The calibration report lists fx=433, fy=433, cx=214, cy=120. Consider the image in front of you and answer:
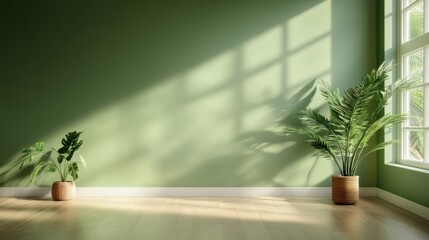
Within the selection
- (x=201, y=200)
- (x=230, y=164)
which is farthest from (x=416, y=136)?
(x=201, y=200)

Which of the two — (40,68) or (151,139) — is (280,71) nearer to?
(151,139)

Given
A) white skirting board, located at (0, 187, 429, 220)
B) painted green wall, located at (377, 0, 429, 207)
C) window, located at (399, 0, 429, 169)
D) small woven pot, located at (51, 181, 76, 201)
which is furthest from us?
white skirting board, located at (0, 187, 429, 220)

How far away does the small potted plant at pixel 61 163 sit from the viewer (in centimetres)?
505

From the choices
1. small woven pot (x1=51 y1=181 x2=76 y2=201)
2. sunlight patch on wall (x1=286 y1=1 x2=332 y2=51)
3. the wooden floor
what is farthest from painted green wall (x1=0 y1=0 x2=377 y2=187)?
the wooden floor

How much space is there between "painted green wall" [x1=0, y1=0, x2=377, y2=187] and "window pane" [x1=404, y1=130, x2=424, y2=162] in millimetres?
616

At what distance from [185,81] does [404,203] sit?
2.82 metres

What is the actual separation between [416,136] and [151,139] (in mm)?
3036

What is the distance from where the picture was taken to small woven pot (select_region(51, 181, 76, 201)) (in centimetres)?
505

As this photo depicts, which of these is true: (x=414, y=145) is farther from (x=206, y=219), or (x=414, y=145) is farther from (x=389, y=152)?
(x=206, y=219)

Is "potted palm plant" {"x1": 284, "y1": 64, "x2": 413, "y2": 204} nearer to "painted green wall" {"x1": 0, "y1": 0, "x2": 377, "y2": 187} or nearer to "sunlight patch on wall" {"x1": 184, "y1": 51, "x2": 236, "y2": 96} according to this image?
"painted green wall" {"x1": 0, "y1": 0, "x2": 377, "y2": 187}

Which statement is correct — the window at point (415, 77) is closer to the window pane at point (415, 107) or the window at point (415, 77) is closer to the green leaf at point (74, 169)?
the window pane at point (415, 107)

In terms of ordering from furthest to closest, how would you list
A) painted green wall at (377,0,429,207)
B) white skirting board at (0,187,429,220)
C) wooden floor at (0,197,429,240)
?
white skirting board at (0,187,429,220), painted green wall at (377,0,429,207), wooden floor at (0,197,429,240)

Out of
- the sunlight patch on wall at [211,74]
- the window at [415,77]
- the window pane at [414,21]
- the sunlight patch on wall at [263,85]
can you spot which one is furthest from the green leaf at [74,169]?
the window pane at [414,21]

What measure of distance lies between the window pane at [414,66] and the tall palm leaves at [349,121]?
12 centimetres
